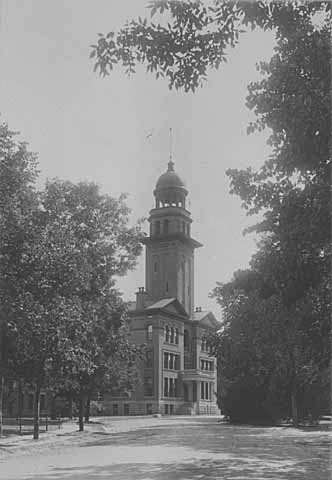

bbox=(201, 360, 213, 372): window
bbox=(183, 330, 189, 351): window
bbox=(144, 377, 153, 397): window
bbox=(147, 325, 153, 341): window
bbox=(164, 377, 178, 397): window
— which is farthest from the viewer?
bbox=(201, 360, 213, 372): window

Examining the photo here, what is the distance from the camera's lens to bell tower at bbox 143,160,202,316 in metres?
80.3

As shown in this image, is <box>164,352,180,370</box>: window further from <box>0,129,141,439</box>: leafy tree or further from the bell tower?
<box>0,129,141,439</box>: leafy tree

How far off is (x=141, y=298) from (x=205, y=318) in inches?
437

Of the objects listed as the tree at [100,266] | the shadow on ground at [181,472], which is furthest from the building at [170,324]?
the shadow on ground at [181,472]

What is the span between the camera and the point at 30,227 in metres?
21.1

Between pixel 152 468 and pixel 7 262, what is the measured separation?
27.1 ft

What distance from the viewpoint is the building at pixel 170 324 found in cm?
7212

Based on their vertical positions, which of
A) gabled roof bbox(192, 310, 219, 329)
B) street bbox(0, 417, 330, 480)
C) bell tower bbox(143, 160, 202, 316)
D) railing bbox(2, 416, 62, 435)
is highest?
bell tower bbox(143, 160, 202, 316)

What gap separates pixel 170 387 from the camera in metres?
74.9

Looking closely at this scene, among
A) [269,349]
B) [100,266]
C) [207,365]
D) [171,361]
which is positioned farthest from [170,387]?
[269,349]

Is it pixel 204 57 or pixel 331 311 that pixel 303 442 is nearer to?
pixel 331 311

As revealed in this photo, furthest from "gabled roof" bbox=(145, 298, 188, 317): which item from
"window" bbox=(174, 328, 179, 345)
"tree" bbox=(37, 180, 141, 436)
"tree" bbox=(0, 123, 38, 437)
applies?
"tree" bbox=(0, 123, 38, 437)

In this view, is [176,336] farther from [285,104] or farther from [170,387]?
[285,104]

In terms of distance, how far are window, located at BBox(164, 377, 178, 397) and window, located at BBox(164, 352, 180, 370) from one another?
1356mm
